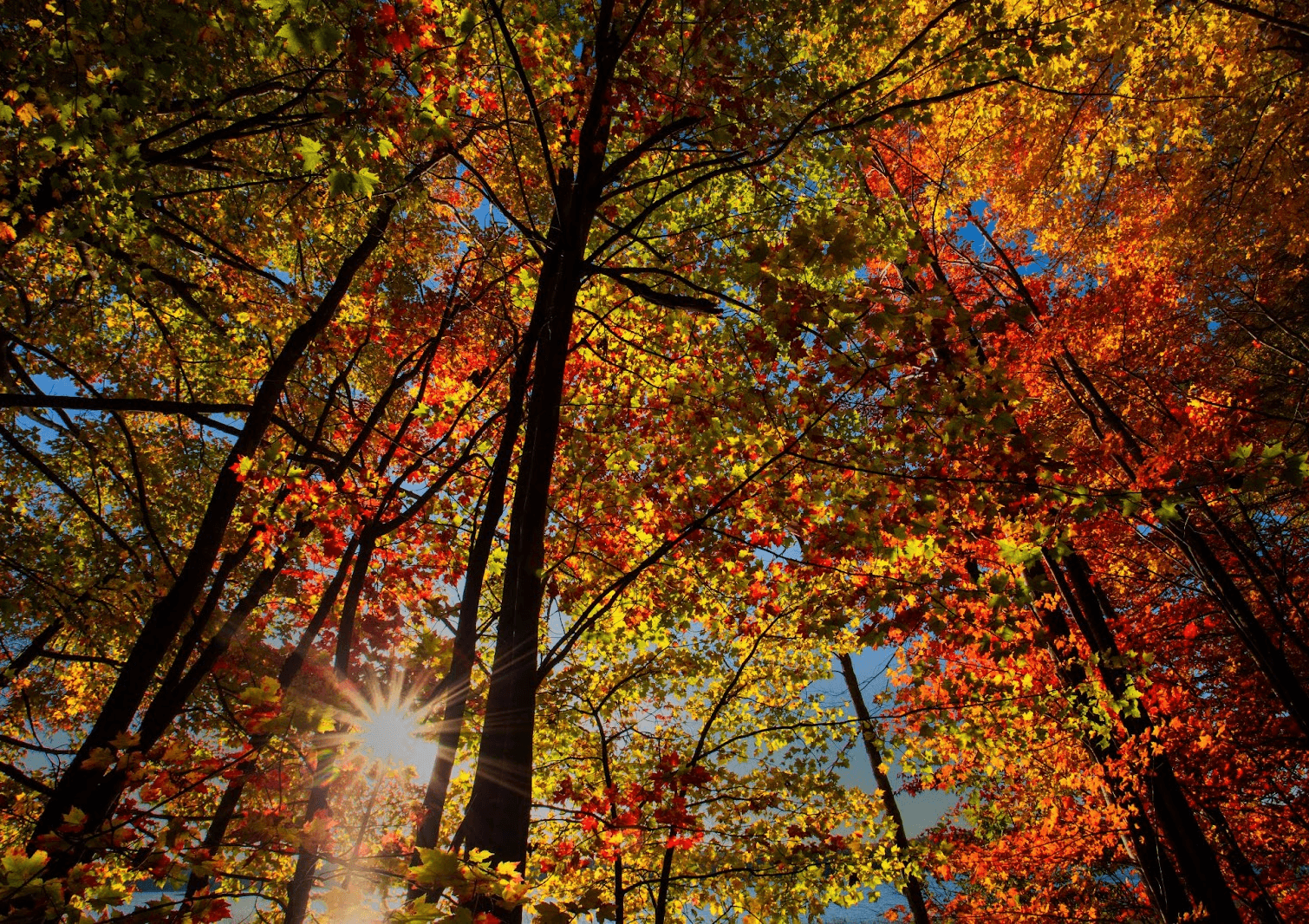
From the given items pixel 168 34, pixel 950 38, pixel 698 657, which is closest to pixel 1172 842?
pixel 698 657

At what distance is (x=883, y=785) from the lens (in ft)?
40.3

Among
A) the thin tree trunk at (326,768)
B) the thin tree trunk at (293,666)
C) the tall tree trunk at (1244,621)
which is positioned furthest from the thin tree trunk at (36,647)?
the tall tree trunk at (1244,621)

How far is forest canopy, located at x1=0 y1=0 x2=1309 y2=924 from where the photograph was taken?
11.6ft

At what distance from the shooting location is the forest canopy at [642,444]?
11.6ft

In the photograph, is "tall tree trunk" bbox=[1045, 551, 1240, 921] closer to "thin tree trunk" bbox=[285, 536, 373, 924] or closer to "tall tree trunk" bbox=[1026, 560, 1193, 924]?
"tall tree trunk" bbox=[1026, 560, 1193, 924]

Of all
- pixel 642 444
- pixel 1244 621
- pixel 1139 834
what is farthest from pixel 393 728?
pixel 1244 621

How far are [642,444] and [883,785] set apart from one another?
10175 millimetres

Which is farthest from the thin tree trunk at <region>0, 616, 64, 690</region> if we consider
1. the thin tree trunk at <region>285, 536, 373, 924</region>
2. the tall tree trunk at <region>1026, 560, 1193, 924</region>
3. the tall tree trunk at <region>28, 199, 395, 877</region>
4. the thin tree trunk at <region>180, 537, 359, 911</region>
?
the tall tree trunk at <region>1026, 560, 1193, 924</region>

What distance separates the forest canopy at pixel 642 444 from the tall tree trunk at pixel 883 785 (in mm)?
163

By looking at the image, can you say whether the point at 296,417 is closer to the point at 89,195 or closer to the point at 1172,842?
the point at 89,195

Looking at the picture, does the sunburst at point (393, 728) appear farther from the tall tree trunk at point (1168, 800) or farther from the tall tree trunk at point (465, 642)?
the tall tree trunk at point (1168, 800)

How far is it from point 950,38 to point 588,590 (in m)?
8.41

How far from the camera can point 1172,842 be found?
780 cm

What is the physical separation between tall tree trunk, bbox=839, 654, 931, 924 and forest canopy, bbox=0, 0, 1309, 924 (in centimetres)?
16
